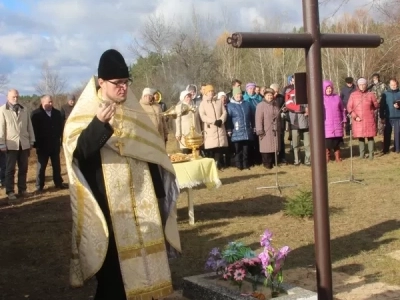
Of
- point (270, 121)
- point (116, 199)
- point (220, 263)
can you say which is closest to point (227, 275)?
point (220, 263)

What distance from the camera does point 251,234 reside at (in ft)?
27.3

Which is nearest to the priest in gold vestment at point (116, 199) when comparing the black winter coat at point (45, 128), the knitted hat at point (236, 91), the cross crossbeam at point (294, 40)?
the cross crossbeam at point (294, 40)

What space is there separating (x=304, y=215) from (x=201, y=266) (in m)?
2.35

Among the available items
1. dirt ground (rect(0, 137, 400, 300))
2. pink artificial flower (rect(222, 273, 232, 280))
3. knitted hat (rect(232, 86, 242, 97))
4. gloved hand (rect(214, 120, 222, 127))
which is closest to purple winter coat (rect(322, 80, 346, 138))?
dirt ground (rect(0, 137, 400, 300))

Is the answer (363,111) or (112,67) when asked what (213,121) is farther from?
(112,67)

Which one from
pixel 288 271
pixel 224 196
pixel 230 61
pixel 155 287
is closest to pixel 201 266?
pixel 288 271

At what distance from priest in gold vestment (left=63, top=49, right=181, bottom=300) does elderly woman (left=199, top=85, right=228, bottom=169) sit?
9.88 metres

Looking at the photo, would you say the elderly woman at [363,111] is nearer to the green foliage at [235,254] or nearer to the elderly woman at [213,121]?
the elderly woman at [213,121]

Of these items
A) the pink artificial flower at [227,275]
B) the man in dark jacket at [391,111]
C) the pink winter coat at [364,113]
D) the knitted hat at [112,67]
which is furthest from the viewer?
the man in dark jacket at [391,111]

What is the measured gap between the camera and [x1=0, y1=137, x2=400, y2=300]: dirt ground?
6.32 m

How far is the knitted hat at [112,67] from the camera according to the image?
4125 millimetres

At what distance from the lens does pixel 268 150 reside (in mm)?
14633

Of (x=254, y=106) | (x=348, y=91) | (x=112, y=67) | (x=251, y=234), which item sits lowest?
(x=251, y=234)

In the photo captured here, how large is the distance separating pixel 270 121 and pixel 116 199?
10.5m
